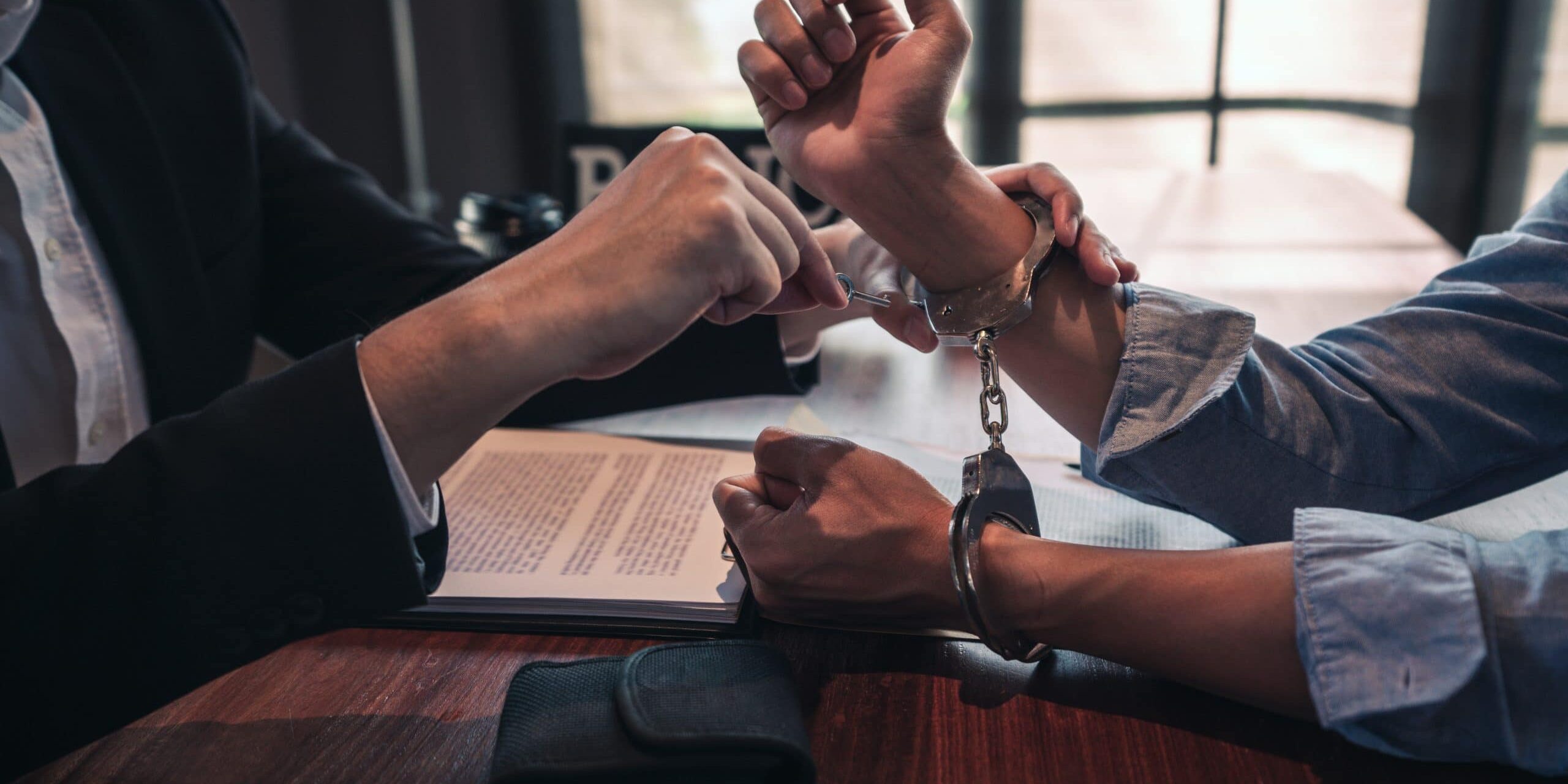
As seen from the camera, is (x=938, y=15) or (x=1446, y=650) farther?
(x=938, y=15)

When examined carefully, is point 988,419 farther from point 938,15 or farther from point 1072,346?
point 938,15

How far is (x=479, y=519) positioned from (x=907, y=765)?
382 mm

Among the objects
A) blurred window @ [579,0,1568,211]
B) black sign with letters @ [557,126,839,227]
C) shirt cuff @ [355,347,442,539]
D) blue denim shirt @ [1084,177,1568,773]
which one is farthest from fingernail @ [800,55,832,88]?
blurred window @ [579,0,1568,211]

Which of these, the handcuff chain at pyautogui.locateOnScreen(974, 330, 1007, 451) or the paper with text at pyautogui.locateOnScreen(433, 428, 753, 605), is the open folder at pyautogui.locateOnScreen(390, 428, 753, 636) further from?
the handcuff chain at pyautogui.locateOnScreen(974, 330, 1007, 451)

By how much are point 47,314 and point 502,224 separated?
499 mm

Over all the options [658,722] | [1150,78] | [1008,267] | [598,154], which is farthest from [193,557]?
[1150,78]

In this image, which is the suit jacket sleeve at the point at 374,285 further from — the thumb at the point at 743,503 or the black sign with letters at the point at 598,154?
the black sign with letters at the point at 598,154

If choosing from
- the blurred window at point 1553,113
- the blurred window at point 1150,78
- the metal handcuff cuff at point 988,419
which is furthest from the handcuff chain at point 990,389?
the blurred window at point 1150,78

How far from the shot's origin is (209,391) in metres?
0.90

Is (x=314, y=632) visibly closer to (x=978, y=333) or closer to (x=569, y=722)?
(x=569, y=722)

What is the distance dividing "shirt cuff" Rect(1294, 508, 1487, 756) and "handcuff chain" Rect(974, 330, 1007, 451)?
7.1 inches

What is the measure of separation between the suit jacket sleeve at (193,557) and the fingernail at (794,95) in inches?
13.9

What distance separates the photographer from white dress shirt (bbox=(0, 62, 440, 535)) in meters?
0.75

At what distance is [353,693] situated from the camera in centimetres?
54
